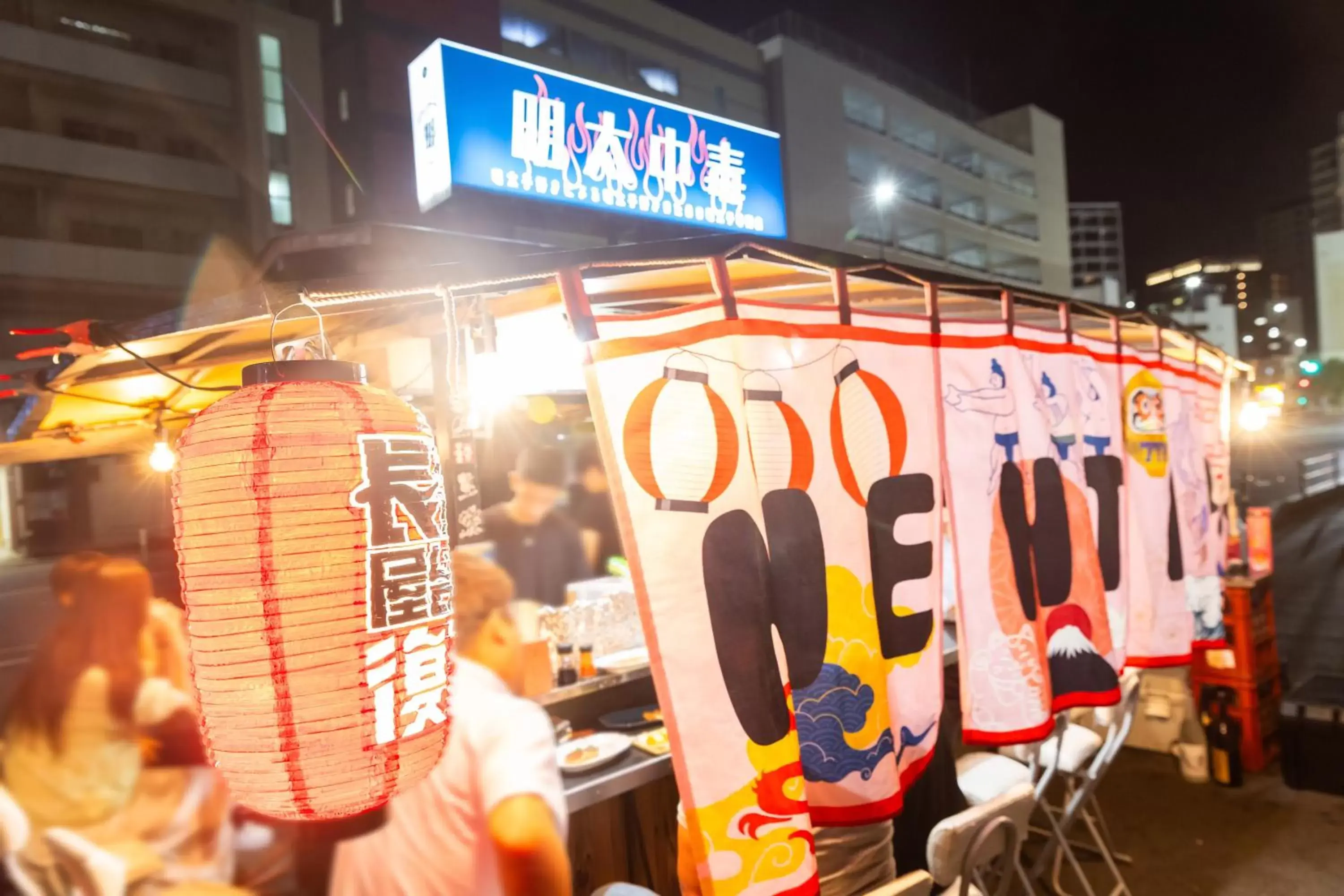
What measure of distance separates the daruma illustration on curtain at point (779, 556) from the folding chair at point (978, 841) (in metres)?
0.54

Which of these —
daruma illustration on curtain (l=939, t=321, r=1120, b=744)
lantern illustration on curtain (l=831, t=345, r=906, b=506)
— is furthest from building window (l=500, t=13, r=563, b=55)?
lantern illustration on curtain (l=831, t=345, r=906, b=506)

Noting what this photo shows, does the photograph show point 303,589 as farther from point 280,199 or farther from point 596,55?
point 596,55

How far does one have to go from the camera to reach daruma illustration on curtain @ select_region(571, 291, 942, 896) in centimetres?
229

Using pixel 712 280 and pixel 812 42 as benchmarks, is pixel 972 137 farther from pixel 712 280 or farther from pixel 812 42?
pixel 712 280

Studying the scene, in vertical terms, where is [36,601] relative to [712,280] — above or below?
below

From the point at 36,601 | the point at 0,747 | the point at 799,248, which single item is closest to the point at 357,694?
the point at 799,248

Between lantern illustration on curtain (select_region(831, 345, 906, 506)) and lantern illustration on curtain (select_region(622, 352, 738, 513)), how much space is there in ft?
1.80

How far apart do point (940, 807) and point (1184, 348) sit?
3.44 metres

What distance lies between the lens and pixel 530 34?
22859mm

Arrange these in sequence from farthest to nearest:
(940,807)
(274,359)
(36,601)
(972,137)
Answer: (972,137), (36,601), (940,807), (274,359)

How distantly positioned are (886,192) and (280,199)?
2066 cm

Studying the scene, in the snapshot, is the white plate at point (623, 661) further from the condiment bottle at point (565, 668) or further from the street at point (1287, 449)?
the street at point (1287, 449)

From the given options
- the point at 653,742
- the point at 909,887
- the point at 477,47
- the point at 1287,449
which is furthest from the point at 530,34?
the point at 1287,449

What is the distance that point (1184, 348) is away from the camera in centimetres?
530
